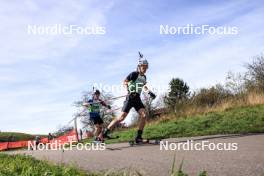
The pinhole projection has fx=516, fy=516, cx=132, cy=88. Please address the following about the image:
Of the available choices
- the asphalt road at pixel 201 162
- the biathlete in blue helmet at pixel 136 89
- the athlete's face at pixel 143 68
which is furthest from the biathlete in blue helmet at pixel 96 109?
the asphalt road at pixel 201 162

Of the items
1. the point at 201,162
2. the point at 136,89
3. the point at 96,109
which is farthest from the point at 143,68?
the point at 96,109

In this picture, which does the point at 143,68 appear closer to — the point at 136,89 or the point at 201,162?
the point at 136,89

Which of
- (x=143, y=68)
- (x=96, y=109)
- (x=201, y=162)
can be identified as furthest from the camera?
(x=96, y=109)

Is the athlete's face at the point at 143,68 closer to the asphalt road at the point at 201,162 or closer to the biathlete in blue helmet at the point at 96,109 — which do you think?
the asphalt road at the point at 201,162

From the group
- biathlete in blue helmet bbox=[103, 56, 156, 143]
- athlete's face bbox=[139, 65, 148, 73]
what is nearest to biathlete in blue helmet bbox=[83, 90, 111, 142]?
biathlete in blue helmet bbox=[103, 56, 156, 143]

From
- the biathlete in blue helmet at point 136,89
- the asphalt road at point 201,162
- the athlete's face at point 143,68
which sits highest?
the athlete's face at point 143,68

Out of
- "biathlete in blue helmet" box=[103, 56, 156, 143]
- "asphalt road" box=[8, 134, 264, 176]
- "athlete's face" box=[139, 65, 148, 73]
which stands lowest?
"asphalt road" box=[8, 134, 264, 176]

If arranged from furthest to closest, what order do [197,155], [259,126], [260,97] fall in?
[260,97]
[259,126]
[197,155]

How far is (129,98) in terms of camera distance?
41.9ft

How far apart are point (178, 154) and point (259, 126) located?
18.3 feet

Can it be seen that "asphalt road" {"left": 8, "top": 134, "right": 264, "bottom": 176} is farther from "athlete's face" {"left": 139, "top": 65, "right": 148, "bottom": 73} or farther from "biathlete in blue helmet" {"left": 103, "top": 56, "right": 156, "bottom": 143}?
"athlete's face" {"left": 139, "top": 65, "right": 148, "bottom": 73}

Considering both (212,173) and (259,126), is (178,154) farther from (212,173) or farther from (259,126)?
(259,126)

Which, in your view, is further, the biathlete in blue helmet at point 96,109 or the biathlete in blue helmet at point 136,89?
the biathlete in blue helmet at point 96,109

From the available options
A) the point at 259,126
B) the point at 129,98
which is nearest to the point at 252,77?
the point at 259,126
